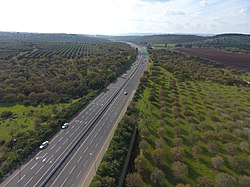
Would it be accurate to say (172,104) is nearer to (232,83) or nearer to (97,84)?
(97,84)

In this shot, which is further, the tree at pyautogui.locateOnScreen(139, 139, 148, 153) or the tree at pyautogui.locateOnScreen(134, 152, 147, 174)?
the tree at pyautogui.locateOnScreen(139, 139, 148, 153)

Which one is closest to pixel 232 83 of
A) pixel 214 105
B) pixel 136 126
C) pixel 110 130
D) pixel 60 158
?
pixel 214 105

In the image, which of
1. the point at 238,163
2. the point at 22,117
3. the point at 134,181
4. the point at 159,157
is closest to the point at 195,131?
the point at 238,163

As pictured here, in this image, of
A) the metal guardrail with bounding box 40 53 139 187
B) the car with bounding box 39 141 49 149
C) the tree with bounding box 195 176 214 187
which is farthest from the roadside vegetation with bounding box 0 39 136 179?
the tree with bounding box 195 176 214 187

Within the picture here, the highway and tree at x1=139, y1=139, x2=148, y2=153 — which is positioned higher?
tree at x1=139, y1=139, x2=148, y2=153

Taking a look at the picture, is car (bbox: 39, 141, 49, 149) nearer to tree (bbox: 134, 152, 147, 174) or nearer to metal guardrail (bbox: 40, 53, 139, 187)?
metal guardrail (bbox: 40, 53, 139, 187)

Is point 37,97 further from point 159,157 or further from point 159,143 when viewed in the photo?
point 159,157
